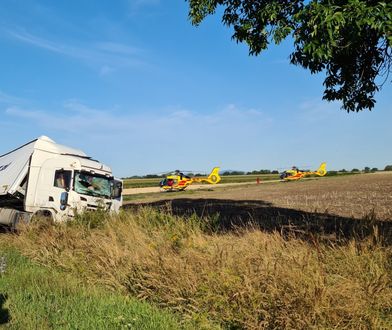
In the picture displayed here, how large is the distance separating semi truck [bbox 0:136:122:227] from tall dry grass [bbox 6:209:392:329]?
685 cm

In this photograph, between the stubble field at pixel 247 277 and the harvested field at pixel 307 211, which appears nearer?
the stubble field at pixel 247 277

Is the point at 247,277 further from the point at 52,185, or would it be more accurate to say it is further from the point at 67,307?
the point at 52,185

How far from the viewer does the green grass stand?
568cm

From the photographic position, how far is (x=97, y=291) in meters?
7.23

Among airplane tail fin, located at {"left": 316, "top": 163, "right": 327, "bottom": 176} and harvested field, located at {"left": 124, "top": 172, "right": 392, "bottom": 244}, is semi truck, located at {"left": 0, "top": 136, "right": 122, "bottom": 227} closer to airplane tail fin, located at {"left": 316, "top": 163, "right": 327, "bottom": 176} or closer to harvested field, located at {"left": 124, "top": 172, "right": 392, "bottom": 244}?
harvested field, located at {"left": 124, "top": 172, "right": 392, "bottom": 244}

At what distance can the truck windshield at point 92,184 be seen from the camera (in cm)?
1641

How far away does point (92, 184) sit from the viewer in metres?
16.9

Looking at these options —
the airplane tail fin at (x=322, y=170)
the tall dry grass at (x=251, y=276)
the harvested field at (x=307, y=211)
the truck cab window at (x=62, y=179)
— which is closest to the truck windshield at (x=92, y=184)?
the truck cab window at (x=62, y=179)

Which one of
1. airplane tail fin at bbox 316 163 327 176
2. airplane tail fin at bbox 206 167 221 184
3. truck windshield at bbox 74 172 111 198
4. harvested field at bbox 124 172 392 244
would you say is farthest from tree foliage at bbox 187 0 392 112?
airplane tail fin at bbox 316 163 327 176

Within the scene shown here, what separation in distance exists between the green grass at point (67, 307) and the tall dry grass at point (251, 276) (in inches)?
15.8

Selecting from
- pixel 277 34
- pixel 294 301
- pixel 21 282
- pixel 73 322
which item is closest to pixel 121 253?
pixel 21 282

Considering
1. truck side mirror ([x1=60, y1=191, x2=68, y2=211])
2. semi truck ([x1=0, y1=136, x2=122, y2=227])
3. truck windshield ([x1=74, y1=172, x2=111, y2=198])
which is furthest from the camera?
truck windshield ([x1=74, y1=172, x2=111, y2=198])

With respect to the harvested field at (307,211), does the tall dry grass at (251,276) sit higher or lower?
lower

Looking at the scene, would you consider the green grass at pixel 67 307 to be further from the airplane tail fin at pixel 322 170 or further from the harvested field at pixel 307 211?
the airplane tail fin at pixel 322 170
